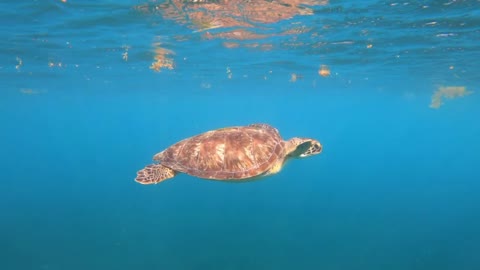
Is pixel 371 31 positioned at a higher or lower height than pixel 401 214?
higher

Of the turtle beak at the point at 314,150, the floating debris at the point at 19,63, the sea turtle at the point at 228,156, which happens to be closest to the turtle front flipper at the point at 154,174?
the sea turtle at the point at 228,156

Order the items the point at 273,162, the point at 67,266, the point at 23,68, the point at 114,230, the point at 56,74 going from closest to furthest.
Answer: the point at 273,162 < the point at 67,266 < the point at 114,230 < the point at 23,68 < the point at 56,74

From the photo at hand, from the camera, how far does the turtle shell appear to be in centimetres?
840

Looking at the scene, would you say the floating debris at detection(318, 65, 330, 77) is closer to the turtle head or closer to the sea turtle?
the turtle head

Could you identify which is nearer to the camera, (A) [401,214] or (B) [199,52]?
(B) [199,52]

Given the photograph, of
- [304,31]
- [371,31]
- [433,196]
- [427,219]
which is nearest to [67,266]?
[304,31]

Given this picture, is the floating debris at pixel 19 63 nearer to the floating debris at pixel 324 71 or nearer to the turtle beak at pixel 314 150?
the turtle beak at pixel 314 150

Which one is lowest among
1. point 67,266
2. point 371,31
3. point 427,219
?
point 427,219

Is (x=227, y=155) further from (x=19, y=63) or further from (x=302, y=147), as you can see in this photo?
(x=19, y=63)

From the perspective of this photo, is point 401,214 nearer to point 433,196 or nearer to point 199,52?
point 433,196

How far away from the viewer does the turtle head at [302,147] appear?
340 inches

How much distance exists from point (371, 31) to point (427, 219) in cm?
1782

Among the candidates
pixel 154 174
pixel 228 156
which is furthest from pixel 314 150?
pixel 154 174

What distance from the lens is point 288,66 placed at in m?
28.3
